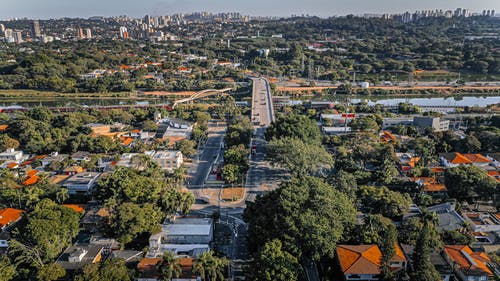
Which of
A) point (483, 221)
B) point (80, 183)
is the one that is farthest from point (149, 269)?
point (483, 221)

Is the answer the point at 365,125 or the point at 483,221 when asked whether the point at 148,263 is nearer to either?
the point at 483,221

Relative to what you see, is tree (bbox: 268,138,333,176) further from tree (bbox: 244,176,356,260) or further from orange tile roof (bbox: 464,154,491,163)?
orange tile roof (bbox: 464,154,491,163)

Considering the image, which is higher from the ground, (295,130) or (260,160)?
(295,130)

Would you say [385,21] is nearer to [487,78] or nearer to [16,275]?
[487,78]

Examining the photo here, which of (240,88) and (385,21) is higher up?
(385,21)

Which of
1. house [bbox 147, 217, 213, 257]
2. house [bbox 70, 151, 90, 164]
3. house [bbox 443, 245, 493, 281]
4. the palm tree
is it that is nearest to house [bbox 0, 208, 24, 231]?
house [bbox 147, 217, 213, 257]

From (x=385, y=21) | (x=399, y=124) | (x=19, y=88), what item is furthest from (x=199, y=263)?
(x=385, y=21)

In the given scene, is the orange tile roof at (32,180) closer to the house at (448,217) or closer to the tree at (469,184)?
the house at (448,217)
